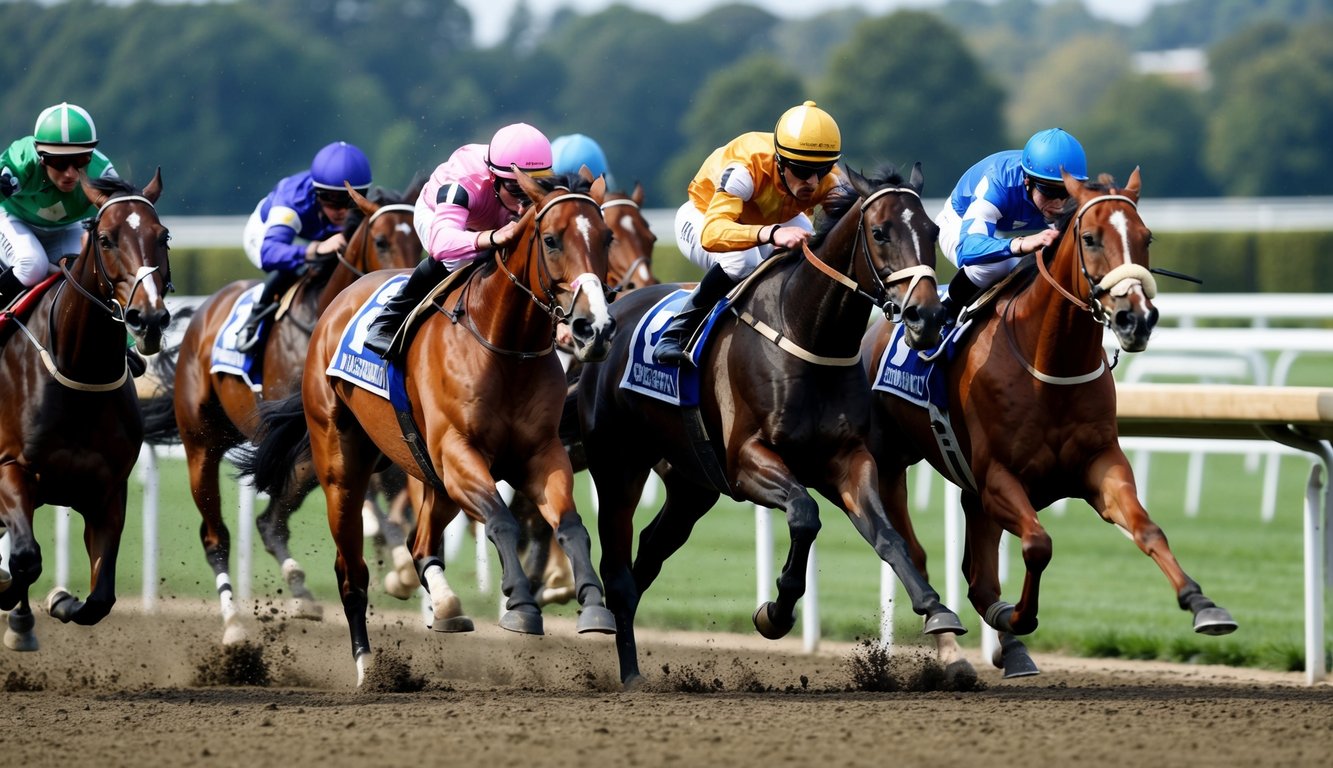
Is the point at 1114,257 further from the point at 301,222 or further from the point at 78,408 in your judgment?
the point at 301,222

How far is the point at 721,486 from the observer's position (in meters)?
6.30

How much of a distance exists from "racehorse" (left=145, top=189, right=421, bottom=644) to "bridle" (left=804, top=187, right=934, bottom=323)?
8.56ft

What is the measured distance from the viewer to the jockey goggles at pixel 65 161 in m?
6.53

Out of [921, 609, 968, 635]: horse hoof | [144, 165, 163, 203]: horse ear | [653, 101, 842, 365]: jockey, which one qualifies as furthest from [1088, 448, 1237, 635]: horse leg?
[144, 165, 163, 203]: horse ear

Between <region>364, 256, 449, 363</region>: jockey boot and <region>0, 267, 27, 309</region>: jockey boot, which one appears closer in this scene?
<region>364, 256, 449, 363</region>: jockey boot

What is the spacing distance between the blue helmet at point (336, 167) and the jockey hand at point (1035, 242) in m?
3.32

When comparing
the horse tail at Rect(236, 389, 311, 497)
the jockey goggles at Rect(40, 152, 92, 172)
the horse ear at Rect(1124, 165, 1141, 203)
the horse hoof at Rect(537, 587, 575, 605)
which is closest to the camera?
the horse ear at Rect(1124, 165, 1141, 203)

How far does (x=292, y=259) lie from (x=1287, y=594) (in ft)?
16.3

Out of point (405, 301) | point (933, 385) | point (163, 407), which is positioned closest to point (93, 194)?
point (405, 301)

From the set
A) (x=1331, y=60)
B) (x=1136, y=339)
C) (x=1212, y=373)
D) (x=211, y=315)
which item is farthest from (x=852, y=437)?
(x=1331, y=60)

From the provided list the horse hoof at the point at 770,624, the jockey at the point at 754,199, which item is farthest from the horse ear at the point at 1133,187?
the horse hoof at the point at 770,624

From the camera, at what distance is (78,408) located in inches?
249

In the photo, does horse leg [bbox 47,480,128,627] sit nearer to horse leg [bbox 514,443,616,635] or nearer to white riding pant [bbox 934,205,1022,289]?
horse leg [bbox 514,443,616,635]

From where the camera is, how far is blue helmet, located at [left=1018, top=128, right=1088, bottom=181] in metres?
6.12
